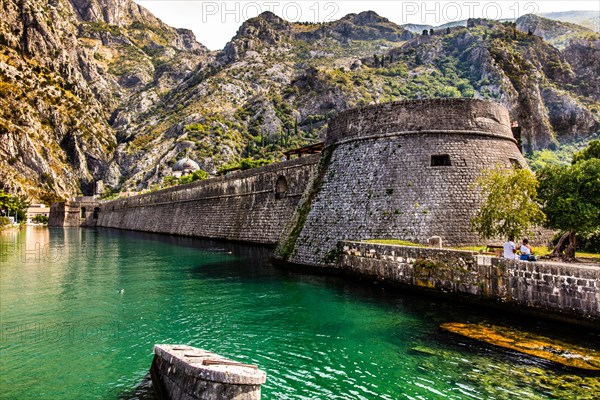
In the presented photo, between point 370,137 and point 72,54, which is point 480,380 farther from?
point 72,54

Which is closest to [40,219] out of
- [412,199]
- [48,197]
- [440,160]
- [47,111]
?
[48,197]

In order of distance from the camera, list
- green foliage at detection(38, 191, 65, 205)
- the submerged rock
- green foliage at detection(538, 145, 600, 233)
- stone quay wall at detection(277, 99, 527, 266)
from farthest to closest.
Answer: green foliage at detection(38, 191, 65, 205), stone quay wall at detection(277, 99, 527, 266), green foliage at detection(538, 145, 600, 233), the submerged rock

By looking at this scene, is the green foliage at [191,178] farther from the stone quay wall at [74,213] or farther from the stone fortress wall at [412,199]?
the stone fortress wall at [412,199]

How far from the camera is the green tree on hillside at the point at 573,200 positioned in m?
14.7

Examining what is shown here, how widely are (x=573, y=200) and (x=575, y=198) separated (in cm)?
13

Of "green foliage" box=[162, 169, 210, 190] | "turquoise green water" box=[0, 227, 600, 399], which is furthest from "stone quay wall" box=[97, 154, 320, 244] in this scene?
"green foliage" box=[162, 169, 210, 190]

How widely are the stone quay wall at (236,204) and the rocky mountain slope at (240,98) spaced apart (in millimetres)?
52758

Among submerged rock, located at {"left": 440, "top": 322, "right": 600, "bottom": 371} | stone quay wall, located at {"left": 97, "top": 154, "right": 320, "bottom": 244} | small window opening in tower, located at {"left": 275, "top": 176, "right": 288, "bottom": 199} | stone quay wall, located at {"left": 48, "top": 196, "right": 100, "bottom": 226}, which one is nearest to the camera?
submerged rock, located at {"left": 440, "top": 322, "right": 600, "bottom": 371}

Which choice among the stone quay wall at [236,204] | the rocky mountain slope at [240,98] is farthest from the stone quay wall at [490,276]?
the rocky mountain slope at [240,98]

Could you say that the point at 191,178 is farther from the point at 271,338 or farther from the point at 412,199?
the point at 271,338

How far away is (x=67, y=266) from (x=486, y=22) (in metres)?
171

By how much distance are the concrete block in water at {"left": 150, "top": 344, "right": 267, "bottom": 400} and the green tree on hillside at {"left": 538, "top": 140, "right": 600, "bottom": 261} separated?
13447mm

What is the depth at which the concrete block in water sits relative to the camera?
6.13m

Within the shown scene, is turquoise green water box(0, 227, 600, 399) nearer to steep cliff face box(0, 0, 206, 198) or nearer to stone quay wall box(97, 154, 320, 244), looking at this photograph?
stone quay wall box(97, 154, 320, 244)
